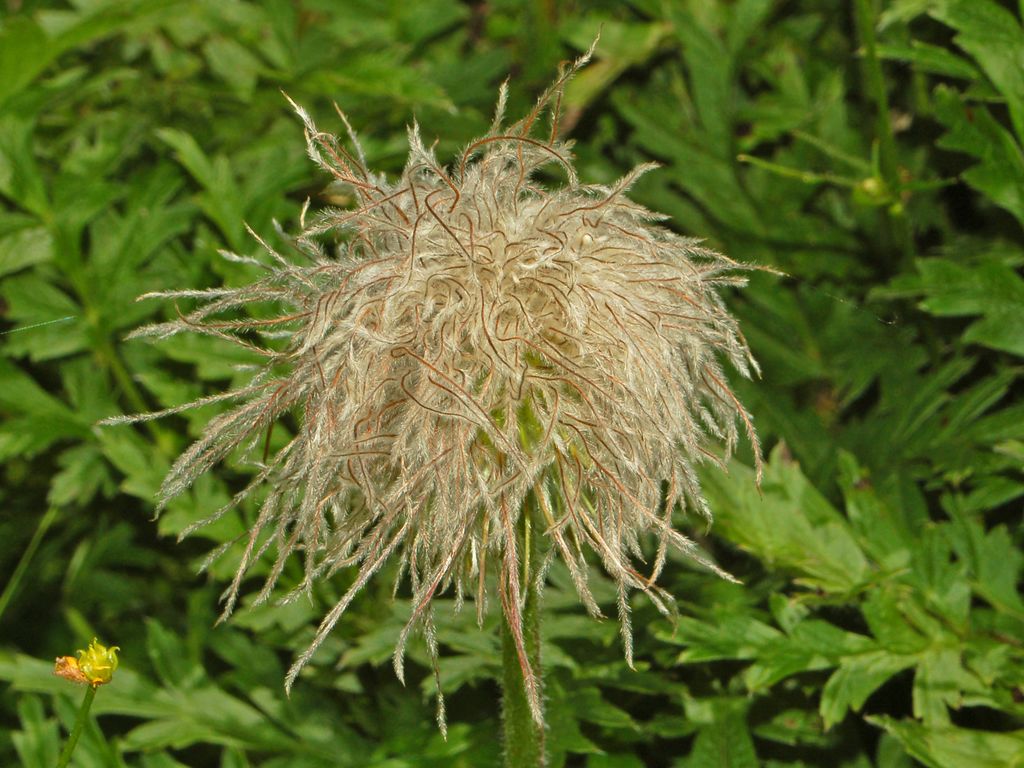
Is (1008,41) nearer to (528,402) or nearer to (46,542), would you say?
(528,402)

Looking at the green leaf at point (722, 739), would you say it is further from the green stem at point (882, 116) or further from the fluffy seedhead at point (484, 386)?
the green stem at point (882, 116)

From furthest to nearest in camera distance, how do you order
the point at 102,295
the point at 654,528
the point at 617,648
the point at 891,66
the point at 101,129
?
the point at 891,66
the point at 101,129
the point at 102,295
the point at 617,648
the point at 654,528

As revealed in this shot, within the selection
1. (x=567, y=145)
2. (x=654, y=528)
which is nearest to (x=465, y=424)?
(x=654, y=528)

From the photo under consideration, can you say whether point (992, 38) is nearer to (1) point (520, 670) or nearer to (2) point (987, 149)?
(2) point (987, 149)

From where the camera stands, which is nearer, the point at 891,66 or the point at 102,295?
the point at 102,295

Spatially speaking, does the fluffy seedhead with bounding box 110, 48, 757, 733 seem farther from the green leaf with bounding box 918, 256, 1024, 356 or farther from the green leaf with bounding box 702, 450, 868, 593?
the green leaf with bounding box 918, 256, 1024, 356
